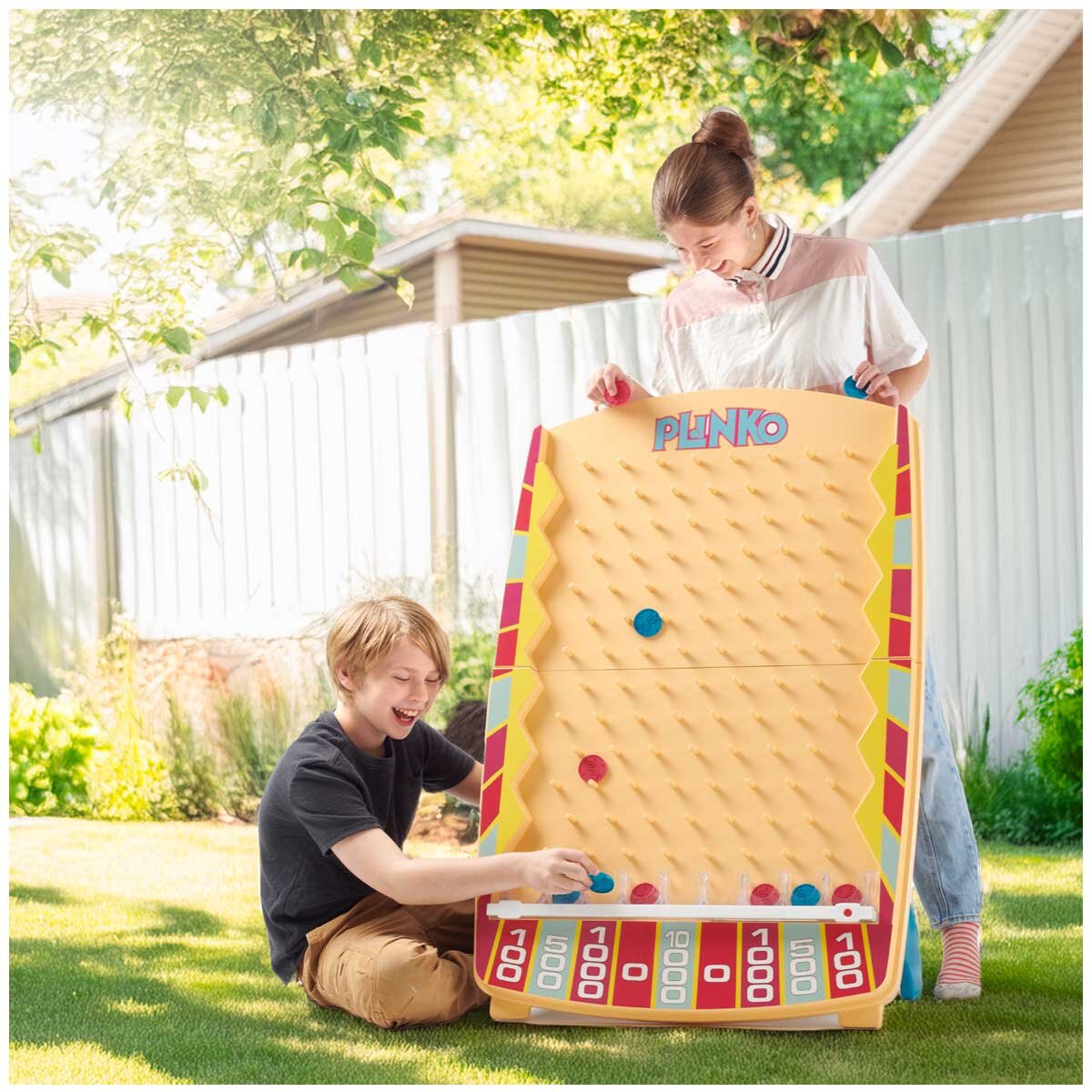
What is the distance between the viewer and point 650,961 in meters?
2.55

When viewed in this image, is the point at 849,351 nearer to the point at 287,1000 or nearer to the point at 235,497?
the point at 287,1000

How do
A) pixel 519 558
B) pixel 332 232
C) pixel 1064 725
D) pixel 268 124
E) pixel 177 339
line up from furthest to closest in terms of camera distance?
pixel 1064 725, pixel 177 339, pixel 268 124, pixel 332 232, pixel 519 558

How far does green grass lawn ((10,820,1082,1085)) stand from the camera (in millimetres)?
2346

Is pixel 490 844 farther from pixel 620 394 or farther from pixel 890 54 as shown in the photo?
pixel 890 54

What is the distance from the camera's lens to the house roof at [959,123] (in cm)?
944

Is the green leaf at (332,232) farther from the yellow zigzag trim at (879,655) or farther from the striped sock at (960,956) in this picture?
the striped sock at (960,956)

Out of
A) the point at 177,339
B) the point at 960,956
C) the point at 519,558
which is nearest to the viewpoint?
the point at 960,956

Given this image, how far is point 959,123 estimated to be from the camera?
10.0 meters

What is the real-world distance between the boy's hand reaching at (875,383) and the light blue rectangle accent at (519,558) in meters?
0.74

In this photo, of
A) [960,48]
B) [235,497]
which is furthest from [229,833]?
[960,48]

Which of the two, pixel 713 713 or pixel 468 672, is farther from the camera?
pixel 468 672

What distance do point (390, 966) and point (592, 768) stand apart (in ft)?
1.72

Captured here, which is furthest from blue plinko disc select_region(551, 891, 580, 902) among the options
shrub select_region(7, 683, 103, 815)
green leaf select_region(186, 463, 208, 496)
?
shrub select_region(7, 683, 103, 815)

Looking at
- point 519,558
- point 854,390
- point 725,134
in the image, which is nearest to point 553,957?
point 519,558
